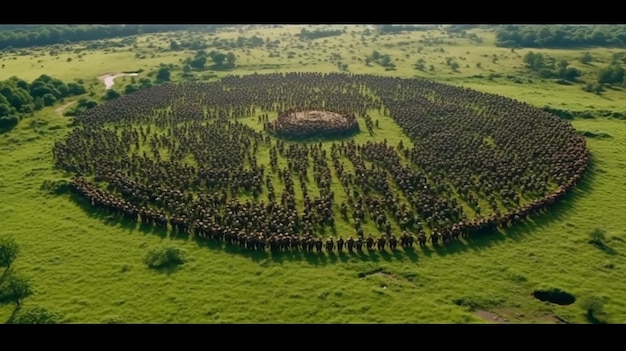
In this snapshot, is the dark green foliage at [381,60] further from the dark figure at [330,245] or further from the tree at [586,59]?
the dark figure at [330,245]

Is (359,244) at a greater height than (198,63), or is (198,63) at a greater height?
(198,63)

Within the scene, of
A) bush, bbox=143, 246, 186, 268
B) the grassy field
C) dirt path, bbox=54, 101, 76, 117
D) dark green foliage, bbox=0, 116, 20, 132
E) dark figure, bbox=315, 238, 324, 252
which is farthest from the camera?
dirt path, bbox=54, 101, 76, 117

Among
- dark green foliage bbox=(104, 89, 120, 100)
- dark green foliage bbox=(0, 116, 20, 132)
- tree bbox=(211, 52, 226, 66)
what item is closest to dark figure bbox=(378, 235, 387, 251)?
dark green foliage bbox=(0, 116, 20, 132)

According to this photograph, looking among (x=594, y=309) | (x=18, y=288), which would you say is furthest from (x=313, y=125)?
(x=594, y=309)

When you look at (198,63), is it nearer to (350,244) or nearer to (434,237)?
(350,244)

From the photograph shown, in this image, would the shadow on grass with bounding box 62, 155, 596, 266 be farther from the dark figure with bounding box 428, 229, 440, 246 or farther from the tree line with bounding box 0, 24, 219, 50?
the tree line with bounding box 0, 24, 219, 50

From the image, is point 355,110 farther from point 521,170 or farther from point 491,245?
point 491,245
